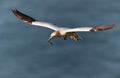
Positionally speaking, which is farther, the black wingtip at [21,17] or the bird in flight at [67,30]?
the black wingtip at [21,17]

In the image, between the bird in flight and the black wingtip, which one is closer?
the bird in flight

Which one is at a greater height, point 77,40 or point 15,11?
point 15,11

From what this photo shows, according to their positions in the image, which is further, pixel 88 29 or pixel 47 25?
pixel 47 25

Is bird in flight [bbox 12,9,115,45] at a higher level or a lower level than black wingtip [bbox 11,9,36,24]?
lower

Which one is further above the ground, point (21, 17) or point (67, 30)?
point (21, 17)

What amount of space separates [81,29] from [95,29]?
2599 mm

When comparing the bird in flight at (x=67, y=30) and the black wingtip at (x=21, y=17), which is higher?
the black wingtip at (x=21, y=17)

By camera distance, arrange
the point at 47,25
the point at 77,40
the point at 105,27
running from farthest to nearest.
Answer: the point at 47,25
the point at 77,40
the point at 105,27

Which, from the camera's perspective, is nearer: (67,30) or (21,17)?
(67,30)

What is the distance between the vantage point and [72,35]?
8950cm

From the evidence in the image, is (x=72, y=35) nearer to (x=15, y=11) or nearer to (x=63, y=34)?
(x=63, y=34)

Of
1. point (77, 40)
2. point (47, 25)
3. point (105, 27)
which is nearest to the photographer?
point (105, 27)

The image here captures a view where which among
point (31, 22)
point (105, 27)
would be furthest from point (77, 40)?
point (31, 22)

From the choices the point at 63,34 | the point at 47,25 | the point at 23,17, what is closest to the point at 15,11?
the point at 23,17
